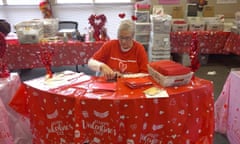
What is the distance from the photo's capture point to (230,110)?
204 centimetres

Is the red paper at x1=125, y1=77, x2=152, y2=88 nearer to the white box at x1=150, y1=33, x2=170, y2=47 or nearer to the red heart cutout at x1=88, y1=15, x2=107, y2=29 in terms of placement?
the red heart cutout at x1=88, y1=15, x2=107, y2=29

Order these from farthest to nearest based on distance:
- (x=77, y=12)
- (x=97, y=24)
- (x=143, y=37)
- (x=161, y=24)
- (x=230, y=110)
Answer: (x=77, y=12) < (x=143, y=37) < (x=161, y=24) < (x=97, y=24) < (x=230, y=110)

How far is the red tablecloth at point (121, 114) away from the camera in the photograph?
1.34 m

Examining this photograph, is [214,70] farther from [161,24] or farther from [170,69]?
[170,69]

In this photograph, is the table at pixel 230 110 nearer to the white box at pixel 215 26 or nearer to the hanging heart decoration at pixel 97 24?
the hanging heart decoration at pixel 97 24

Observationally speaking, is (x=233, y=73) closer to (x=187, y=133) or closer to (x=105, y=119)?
(x=187, y=133)

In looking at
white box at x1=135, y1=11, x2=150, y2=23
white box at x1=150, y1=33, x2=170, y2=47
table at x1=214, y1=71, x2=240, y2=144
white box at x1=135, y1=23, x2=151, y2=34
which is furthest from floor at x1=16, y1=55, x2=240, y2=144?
white box at x1=135, y1=11, x2=150, y2=23

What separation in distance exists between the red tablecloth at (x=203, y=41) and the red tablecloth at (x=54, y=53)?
1626 mm

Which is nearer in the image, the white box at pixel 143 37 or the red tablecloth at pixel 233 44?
the red tablecloth at pixel 233 44

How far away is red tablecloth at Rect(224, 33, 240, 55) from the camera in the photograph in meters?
3.93

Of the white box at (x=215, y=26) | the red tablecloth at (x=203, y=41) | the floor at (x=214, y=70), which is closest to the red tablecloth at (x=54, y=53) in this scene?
the floor at (x=214, y=70)

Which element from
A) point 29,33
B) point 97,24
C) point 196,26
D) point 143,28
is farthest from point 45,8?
point 196,26

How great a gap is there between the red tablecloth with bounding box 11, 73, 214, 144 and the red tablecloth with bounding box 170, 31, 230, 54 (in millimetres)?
2795

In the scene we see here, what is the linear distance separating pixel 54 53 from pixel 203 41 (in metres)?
2.66
